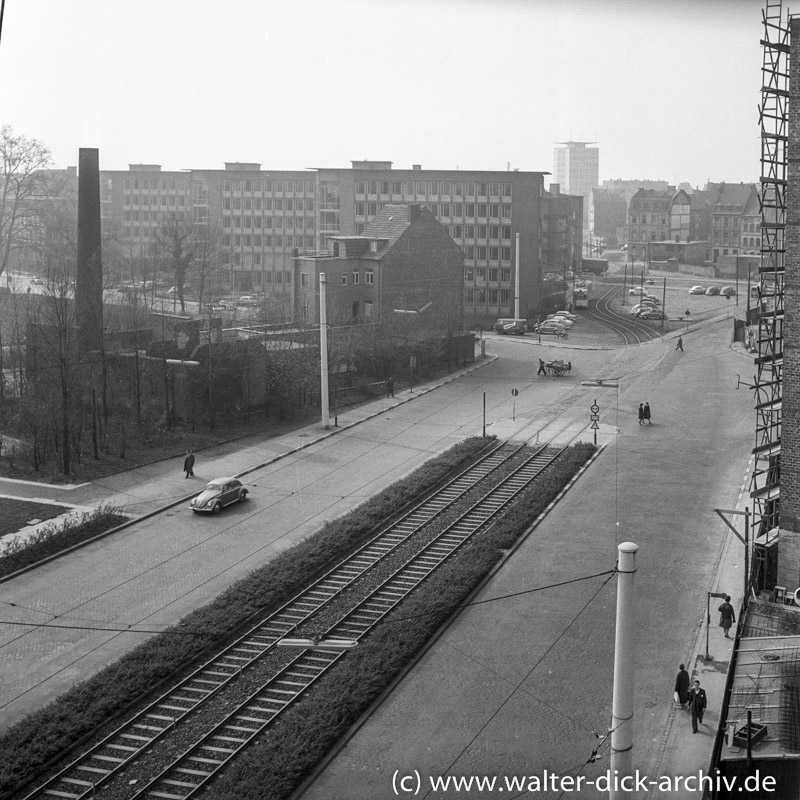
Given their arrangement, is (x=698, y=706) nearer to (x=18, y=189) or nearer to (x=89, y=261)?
(x=89, y=261)

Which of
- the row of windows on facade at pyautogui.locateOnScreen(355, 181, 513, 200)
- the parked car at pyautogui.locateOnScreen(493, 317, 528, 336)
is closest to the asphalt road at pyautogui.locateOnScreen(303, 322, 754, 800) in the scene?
the parked car at pyautogui.locateOnScreen(493, 317, 528, 336)

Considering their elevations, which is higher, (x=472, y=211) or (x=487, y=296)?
(x=472, y=211)

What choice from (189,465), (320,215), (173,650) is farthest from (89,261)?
(320,215)

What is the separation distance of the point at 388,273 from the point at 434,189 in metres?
16.1

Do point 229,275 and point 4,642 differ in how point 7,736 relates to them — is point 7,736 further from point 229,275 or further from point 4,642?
point 229,275

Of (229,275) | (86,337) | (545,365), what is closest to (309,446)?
(86,337)

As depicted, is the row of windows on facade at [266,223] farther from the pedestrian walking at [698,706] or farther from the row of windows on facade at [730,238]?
the pedestrian walking at [698,706]

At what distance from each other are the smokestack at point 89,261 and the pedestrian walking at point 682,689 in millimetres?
20633

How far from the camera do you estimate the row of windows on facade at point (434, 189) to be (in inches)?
2280

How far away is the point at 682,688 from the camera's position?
13.1 metres

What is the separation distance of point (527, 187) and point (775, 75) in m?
41.5

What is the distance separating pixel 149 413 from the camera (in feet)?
98.1

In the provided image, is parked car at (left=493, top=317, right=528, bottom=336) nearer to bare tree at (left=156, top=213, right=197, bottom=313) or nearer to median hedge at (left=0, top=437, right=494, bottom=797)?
bare tree at (left=156, top=213, right=197, bottom=313)

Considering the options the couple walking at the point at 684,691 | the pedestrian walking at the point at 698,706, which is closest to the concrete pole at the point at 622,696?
the pedestrian walking at the point at 698,706
